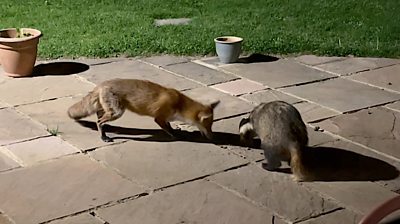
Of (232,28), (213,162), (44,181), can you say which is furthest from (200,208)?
(232,28)

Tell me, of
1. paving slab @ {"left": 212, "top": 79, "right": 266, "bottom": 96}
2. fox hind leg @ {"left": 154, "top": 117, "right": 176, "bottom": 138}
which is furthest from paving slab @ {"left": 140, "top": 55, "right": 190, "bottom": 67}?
fox hind leg @ {"left": 154, "top": 117, "right": 176, "bottom": 138}

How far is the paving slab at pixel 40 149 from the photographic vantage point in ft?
13.9

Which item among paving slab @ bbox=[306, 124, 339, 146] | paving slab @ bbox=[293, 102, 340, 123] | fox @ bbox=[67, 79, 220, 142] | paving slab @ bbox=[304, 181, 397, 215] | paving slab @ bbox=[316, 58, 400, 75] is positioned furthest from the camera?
paving slab @ bbox=[316, 58, 400, 75]

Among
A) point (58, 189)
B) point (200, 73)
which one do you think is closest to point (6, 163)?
point (58, 189)

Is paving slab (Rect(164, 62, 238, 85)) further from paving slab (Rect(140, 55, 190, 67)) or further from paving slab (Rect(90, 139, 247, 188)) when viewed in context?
paving slab (Rect(90, 139, 247, 188))

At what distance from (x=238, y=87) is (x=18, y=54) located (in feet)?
5.75

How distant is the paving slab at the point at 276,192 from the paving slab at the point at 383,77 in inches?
78.9

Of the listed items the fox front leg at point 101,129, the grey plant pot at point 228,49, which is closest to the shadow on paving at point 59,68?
the grey plant pot at point 228,49

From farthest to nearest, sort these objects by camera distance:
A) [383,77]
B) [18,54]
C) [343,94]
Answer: [383,77]
[18,54]
[343,94]

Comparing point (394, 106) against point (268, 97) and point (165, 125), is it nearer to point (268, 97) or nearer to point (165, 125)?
point (268, 97)

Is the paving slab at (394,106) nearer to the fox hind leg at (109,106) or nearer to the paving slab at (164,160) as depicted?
the paving slab at (164,160)

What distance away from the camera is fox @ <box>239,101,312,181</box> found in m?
4.00

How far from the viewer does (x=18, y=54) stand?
18.7ft

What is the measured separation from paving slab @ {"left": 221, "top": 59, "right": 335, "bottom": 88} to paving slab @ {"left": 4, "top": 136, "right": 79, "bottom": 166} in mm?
1905
